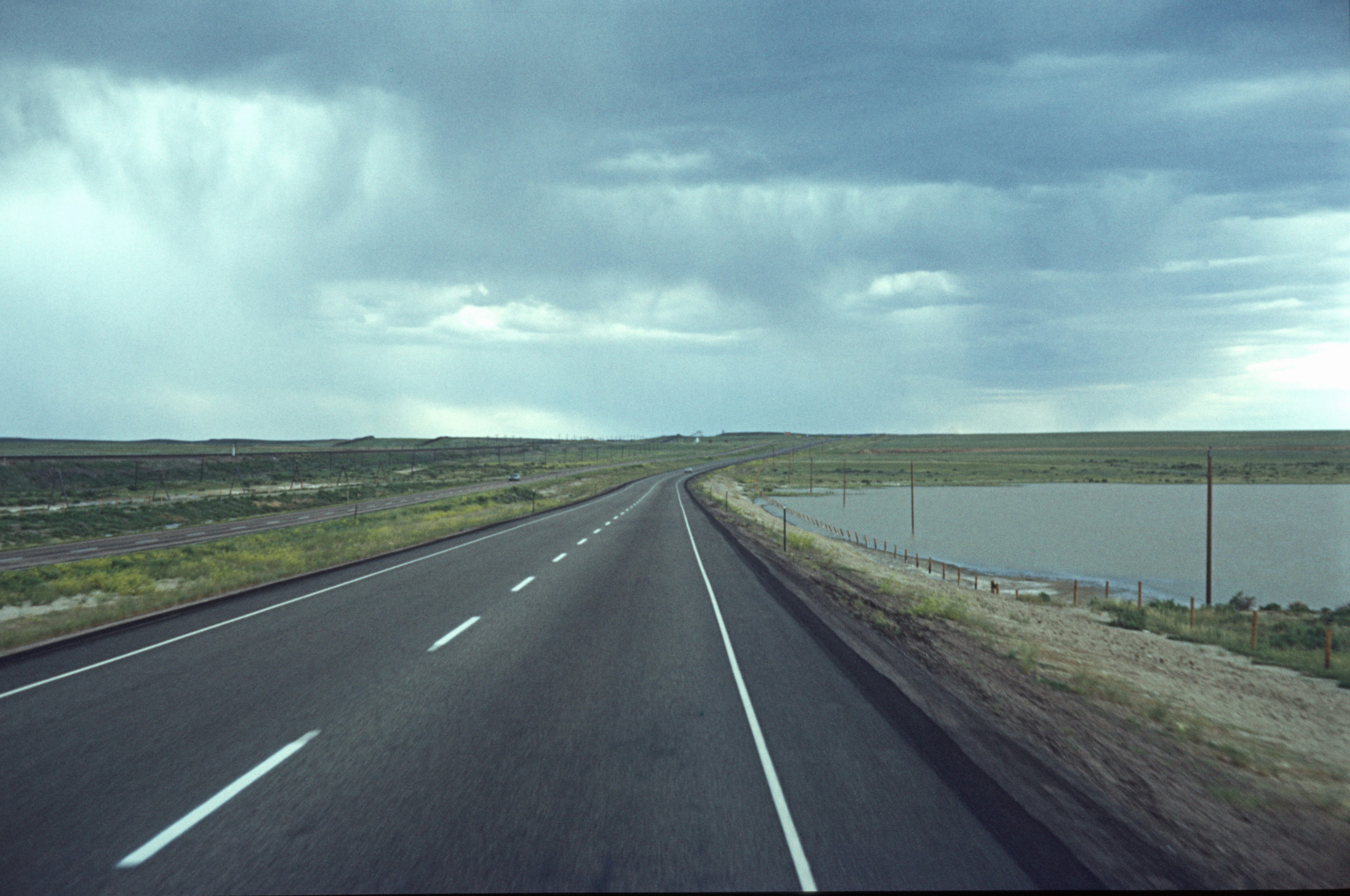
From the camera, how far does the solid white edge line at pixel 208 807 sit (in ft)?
13.3

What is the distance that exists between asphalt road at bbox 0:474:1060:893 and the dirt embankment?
0.99 m

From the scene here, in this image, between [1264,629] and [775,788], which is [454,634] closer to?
[775,788]

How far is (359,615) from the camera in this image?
11.3 meters

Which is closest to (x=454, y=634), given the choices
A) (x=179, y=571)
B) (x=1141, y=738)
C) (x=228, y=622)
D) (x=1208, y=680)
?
(x=228, y=622)

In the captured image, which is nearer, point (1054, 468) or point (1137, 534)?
point (1137, 534)

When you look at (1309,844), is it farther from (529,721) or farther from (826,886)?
(529,721)

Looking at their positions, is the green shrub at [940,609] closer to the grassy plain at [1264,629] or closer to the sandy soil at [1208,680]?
the sandy soil at [1208,680]

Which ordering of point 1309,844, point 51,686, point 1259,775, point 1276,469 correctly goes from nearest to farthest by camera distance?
1. point 1309,844
2. point 1259,775
3. point 51,686
4. point 1276,469

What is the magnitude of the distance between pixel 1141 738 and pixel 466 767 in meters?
7.22

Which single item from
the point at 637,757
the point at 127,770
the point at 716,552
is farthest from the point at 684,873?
the point at 716,552

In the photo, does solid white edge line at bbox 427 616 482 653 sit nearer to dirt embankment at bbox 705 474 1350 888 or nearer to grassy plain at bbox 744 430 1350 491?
dirt embankment at bbox 705 474 1350 888

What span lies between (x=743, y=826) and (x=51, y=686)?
8205 mm

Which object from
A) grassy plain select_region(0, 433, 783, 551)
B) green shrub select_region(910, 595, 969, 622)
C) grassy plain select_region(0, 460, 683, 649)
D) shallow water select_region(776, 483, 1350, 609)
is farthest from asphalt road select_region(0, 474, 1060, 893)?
grassy plain select_region(0, 433, 783, 551)

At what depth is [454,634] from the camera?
32.6ft
